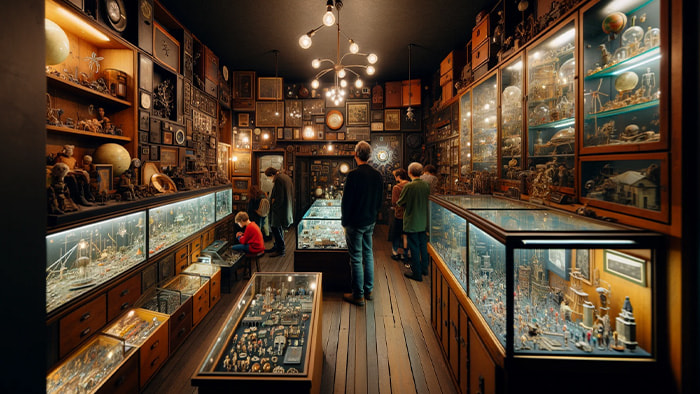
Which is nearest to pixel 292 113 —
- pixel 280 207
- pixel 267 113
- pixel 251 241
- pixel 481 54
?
pixel 267 113

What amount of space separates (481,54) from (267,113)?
5.58 metres

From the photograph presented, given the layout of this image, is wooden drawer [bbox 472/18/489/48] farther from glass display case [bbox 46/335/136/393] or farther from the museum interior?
glass display case [bbox 46/335/136/393]

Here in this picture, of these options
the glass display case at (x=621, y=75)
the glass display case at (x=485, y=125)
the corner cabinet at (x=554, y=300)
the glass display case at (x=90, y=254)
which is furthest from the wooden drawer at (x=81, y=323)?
the glass display case at (x=485, y=125)

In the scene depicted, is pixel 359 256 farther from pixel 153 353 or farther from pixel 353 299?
pixel 153 353

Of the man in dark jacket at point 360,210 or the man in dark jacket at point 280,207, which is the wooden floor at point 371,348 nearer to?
the man in dark jacket at point 360,210

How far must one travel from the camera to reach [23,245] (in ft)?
3.01

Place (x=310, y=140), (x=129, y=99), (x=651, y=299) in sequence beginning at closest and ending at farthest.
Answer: (x=651, y=299), (x=129, y=99), (x=310, y=140)

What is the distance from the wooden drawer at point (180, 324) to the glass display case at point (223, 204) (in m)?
2.66

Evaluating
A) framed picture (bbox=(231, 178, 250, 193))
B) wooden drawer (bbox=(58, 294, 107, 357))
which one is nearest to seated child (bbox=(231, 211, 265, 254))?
wooden drawer (bbox=(58, 294, 107, 357))

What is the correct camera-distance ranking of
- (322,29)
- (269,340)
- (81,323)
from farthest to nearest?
(322,29), (81,323), (269,340)

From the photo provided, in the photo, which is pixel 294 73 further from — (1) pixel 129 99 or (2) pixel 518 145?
(2) pixel 518 145

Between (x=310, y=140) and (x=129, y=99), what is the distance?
4.95 metres

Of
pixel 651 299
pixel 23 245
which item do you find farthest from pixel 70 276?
pixel 651 299

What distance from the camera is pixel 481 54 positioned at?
4.62 m
